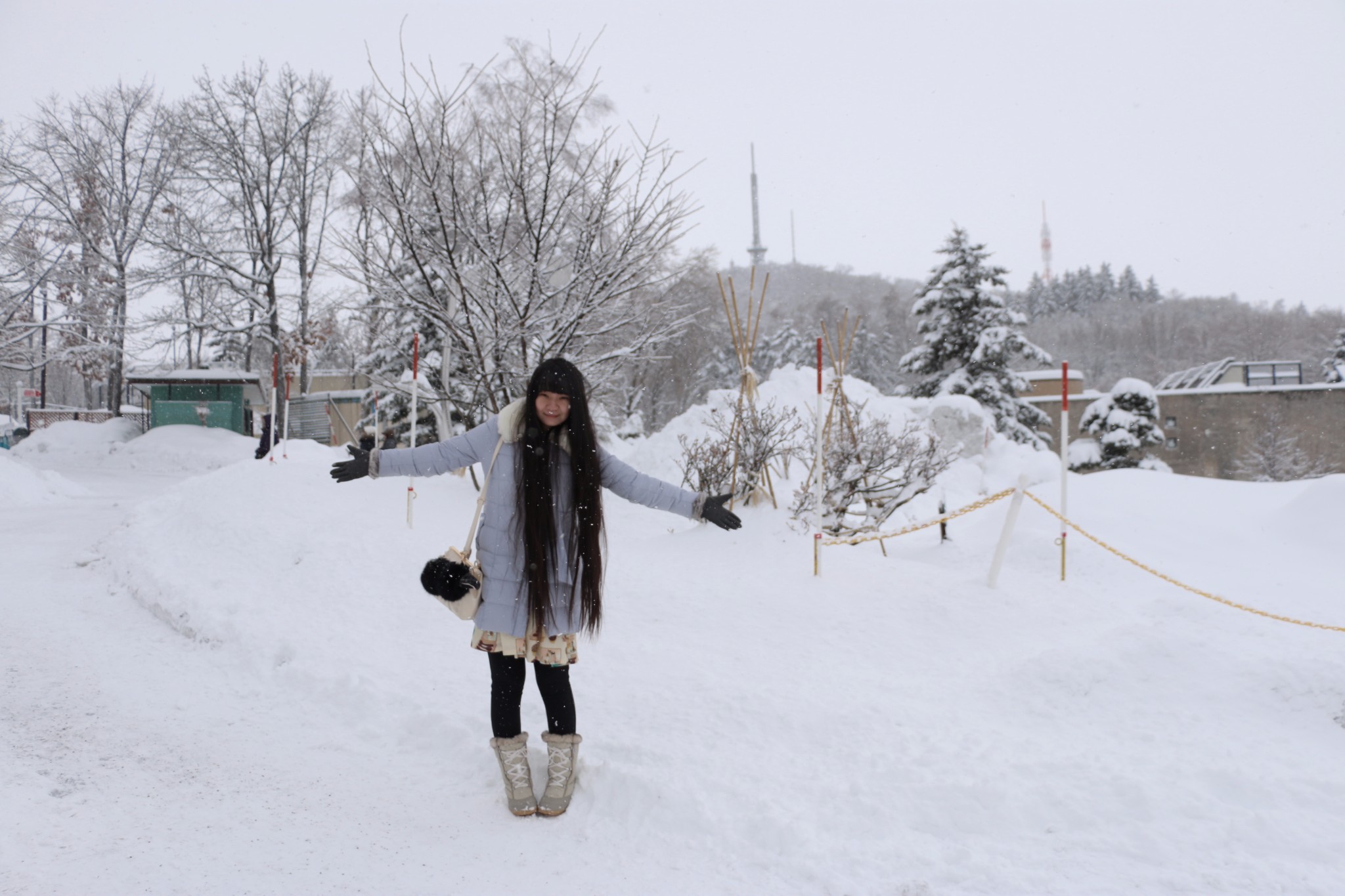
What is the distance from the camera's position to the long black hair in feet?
9.43

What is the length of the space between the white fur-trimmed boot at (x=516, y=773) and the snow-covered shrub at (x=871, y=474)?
4830 millimetres

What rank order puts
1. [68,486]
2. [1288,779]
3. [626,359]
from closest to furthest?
1. [1288,779]
2. [626,359]
3. [68,486]

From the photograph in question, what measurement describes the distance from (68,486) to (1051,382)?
36121 mm

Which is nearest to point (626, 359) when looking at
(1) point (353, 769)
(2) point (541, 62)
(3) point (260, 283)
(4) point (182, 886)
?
(2) point (541, 62)

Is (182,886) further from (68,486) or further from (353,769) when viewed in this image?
(68,486)

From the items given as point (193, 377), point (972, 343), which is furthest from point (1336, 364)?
point (193, 377)

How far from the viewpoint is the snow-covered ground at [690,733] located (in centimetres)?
250

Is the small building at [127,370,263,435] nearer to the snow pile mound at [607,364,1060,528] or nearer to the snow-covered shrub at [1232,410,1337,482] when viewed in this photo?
the snow pile mound at [607,364,1060,528]

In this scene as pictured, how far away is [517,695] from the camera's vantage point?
9.66 feet

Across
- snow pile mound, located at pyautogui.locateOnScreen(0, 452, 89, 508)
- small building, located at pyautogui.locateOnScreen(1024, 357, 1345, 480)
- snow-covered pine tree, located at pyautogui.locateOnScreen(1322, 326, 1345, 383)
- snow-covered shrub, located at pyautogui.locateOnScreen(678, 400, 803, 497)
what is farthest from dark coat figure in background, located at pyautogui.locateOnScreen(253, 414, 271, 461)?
snow-covered pine tree, located at pyautogui.locateOnScreen(1322, 326, 1345, 383)

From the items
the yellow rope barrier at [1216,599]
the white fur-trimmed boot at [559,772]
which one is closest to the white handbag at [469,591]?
the white fur-trimmed boot at [559,772]

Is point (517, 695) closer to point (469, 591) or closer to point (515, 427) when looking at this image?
point (469, 591)

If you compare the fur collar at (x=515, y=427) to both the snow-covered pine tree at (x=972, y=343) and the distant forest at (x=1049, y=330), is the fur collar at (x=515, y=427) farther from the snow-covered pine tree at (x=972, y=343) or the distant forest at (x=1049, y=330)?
the distant forest at (x=1049, y=330)

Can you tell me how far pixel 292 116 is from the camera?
84.7ft
